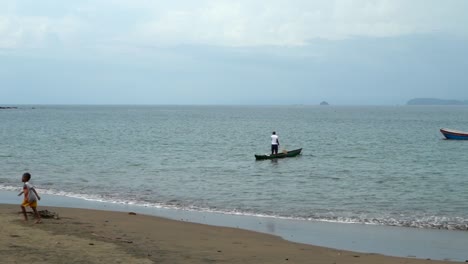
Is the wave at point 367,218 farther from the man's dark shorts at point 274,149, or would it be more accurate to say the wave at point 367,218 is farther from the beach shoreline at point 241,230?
the man's dark shorts at point 274,149

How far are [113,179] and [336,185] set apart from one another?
1092 cm

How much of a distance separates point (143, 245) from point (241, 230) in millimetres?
3694

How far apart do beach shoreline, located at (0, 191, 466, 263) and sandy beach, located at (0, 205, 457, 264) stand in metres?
0.03

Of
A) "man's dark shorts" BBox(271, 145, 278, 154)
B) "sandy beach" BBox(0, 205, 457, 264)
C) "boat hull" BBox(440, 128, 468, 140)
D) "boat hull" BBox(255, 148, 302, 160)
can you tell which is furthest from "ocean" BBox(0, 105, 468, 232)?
"boat hull" BBox(440, 128, 468, 140)

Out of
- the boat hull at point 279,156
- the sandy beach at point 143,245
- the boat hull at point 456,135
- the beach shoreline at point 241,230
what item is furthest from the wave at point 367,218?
the boat hull at point 456,135

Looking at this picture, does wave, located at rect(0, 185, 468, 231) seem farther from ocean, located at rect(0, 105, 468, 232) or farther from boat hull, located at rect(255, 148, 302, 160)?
boat hull, located at rect(255, 148, 302, 160)

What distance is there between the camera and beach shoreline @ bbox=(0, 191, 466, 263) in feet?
39.0

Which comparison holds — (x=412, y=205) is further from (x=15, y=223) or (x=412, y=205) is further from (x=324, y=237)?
(x=15, y=223)

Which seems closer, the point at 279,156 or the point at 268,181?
the point at 268,181

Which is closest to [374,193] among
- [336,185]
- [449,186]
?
[336,185]

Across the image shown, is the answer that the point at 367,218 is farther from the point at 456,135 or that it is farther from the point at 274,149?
the point at 456,135

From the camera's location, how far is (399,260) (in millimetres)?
11250

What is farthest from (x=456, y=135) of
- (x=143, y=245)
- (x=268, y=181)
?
(x=143, y=245)

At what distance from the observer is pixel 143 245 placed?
11578 mm
